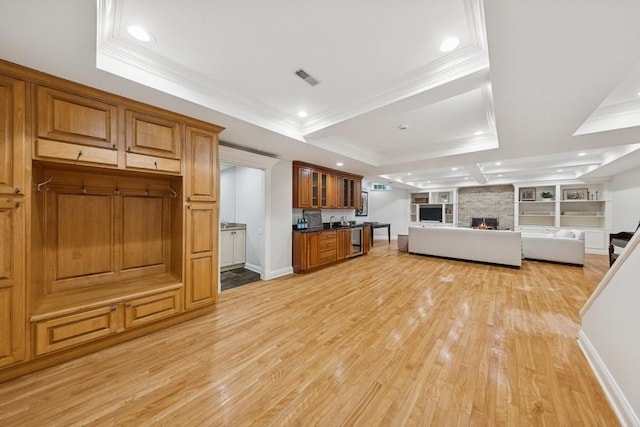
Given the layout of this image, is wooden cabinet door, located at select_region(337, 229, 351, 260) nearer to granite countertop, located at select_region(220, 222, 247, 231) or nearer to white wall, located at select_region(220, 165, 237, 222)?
granite countertop, located at select_region(220, 222, 247, 231)

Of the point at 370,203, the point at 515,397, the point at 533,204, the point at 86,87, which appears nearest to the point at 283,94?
the point at 86,87

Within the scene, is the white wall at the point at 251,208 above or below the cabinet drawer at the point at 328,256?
above

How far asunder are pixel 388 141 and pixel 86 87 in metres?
4.19

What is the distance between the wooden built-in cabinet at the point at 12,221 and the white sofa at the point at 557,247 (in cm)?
861

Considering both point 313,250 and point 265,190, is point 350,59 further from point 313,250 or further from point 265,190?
point 313,250

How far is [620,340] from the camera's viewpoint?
163cm

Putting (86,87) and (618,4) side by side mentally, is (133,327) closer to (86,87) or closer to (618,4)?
(86,87)

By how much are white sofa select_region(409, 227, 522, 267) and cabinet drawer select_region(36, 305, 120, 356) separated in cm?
647

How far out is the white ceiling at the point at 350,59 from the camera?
1440 millimetres

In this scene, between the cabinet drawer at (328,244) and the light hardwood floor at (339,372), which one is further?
the cabinet drawer at (328,244)

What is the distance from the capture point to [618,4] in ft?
4.01

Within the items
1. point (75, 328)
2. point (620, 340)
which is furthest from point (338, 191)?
point (75, 328)

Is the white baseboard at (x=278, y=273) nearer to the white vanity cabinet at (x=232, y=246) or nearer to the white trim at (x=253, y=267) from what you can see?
the white trim at (x=253, y=267)

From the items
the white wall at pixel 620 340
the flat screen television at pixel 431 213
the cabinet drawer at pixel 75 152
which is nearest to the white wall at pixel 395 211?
the flat screen television at pixel 431 213
